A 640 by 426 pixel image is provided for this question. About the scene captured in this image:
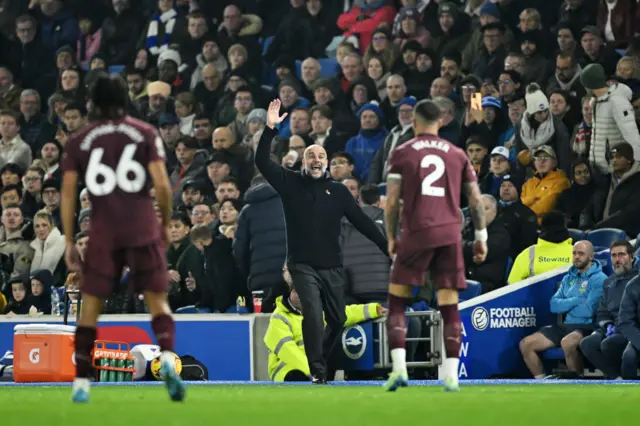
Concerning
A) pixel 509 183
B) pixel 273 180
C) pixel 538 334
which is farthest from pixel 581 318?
pixel 273 180

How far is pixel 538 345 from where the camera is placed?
1462cm

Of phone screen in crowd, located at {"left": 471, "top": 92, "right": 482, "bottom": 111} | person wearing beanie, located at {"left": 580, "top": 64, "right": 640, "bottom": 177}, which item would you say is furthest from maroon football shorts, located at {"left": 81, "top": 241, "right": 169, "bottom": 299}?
phone screen in crowd, located at {"left": 471, "top": 92, "right": 482, "bottom": 111}

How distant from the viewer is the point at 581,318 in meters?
14.5

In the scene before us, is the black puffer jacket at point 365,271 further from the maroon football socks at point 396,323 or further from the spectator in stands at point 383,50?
the spectator in stands at point 383,50

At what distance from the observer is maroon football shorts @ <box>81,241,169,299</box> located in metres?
8.88

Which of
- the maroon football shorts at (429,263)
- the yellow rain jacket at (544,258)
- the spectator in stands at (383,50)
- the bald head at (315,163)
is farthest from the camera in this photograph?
the spectator in stands at (383,50)

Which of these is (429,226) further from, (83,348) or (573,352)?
(573,352)

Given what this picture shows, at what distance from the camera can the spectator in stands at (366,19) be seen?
21.5m

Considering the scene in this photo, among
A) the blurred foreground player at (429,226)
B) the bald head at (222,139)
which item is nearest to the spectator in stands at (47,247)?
the bald head at (222,139)

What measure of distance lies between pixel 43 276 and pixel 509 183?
643 cm

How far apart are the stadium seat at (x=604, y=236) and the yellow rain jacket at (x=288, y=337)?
2.65 m

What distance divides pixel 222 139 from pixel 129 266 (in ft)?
36.9

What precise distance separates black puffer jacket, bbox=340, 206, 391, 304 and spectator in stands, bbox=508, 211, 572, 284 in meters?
1.51

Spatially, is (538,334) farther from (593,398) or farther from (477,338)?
(593,398)
